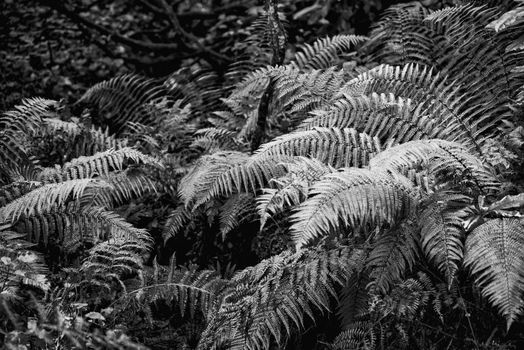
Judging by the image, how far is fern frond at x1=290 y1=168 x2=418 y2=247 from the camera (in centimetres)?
276

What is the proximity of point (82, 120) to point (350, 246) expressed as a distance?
2.93 m

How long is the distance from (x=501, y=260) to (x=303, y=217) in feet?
2.97

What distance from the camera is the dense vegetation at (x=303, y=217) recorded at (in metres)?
2.82

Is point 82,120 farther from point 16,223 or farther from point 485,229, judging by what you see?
point 485,229

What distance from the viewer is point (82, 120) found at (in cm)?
506

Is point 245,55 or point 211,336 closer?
point 211,336

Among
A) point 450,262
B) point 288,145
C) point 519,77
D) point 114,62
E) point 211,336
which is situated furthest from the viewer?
point 114,62

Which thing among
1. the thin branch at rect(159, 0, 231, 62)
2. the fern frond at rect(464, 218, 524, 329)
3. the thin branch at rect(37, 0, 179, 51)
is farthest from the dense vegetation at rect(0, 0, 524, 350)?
the thin branch at rect(37, 0, 179, 51)

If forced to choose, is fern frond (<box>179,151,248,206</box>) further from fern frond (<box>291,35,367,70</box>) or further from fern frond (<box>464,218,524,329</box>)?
fern frond (<box>464,218,524,329</box>)

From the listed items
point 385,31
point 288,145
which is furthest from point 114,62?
point 288,145

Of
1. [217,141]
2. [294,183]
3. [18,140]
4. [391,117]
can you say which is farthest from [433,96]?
[18,140]

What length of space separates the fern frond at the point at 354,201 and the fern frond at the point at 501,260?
391 millimetres

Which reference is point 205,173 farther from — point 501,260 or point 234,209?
point 501,260

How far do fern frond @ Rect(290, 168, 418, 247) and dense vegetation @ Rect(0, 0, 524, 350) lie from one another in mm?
10
